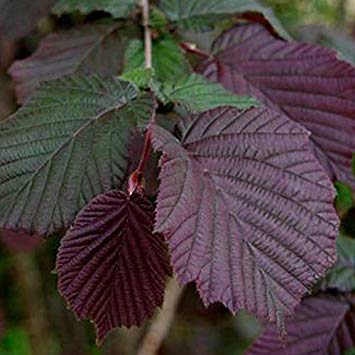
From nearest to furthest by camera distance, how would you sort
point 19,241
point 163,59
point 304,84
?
point 304,84 < point 163,59 < point 19,241

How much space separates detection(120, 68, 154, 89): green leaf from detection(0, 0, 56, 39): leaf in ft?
1.39

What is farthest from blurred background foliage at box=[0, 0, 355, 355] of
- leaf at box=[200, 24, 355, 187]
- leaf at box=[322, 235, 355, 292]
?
leaf at box=[200, 24, 355, 187]

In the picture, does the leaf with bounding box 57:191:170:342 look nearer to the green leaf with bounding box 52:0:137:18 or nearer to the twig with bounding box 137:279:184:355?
the green leaf with bounding box 52:0:137:18

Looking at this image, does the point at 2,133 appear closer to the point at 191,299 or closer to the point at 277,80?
the point at 277,80

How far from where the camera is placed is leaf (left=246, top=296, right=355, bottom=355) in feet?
3.57

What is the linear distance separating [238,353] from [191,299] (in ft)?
3.59

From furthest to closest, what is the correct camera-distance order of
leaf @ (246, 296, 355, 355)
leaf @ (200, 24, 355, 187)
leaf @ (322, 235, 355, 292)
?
leaf @ (322, 235, 355, 292)
leaf @ (246, 296, 355, 355)
leaf @ (200, 24, 355, 187)

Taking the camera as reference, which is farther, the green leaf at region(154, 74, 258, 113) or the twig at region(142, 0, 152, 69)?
the twig at region(142, 0, 152, 69)

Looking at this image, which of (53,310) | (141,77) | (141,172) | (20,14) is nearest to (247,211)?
(141,172)

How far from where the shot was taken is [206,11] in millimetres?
1171

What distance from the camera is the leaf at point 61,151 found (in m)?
0.78

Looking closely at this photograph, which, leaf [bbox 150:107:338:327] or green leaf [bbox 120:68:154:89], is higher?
green leaf [bbox 120:68:154:89]

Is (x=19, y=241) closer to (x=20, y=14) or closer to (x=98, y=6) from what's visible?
(x=20, y=14)

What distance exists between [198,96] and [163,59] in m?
0.23
